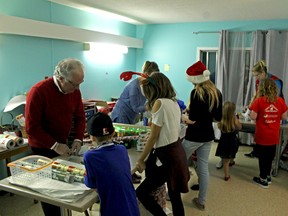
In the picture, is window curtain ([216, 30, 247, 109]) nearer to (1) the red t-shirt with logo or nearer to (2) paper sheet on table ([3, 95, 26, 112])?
(1) the red t-shirt with logo

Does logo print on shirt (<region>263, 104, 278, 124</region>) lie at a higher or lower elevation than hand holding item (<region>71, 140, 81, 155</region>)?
higher

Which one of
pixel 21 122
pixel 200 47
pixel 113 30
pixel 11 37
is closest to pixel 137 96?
pixel 21 122

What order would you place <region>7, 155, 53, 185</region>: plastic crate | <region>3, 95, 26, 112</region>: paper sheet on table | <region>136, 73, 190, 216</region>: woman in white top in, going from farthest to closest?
Result: <region>3, 95, 26, 112</region>: paper sheet on table, <region>136, 73, 190, 216</region>: woman in white top, <region>7, 155, 53, 185</region>: plastic crate

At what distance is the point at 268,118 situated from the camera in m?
3.24

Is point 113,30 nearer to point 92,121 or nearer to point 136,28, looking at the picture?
point 136,28

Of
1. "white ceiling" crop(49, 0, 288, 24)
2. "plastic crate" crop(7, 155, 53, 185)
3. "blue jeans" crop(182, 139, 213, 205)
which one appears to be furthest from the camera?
"white ceiling" crop(49, 0, 288, 24)

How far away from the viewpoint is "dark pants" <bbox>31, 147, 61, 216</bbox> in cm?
187

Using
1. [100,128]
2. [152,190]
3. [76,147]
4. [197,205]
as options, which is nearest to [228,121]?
[197,205]

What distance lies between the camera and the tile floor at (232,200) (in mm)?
2816

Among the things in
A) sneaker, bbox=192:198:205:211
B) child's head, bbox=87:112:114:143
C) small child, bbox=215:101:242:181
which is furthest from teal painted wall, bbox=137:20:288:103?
child's head, bbox=87:112:114:143

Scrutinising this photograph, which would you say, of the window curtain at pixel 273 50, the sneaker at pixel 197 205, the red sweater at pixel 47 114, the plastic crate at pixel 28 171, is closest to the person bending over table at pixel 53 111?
the red sweater at pixel 47 114

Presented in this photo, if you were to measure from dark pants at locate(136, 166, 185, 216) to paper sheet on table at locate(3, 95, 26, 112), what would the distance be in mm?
1706

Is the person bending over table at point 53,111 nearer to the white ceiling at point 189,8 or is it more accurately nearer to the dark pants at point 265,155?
the white ceiling at point 189,8

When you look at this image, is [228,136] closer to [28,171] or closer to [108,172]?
[108,172]
